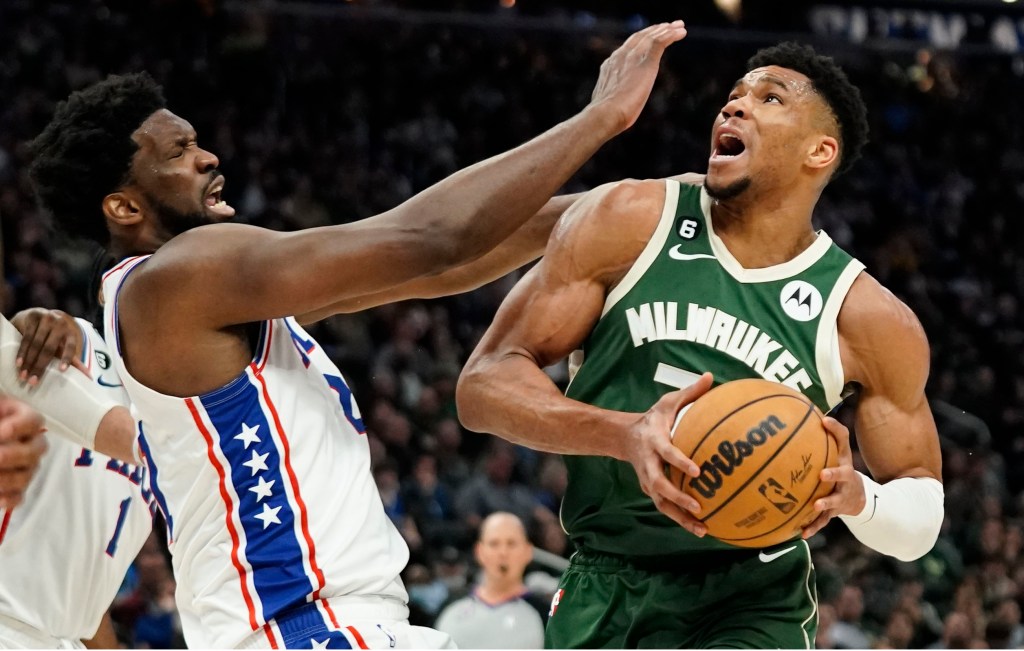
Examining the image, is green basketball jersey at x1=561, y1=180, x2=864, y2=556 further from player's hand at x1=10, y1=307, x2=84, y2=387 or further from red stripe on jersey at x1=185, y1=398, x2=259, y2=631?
player's hand at x1=10, y1=307, x2=84, y2=387

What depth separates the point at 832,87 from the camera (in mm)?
3549

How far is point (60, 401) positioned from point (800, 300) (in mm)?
1992

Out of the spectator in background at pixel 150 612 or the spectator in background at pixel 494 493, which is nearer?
the spectator in background at pixel 150 612

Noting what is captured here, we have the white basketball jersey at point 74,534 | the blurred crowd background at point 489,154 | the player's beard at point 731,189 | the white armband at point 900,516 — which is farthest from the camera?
the blurred crowd background at point 489,154

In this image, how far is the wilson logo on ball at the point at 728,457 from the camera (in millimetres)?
2775

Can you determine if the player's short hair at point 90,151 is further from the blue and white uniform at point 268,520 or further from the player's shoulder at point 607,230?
the player's shoulder at point 607,230

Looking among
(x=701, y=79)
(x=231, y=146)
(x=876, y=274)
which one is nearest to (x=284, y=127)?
(x=231, y=146)

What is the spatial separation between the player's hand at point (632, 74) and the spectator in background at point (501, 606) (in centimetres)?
407

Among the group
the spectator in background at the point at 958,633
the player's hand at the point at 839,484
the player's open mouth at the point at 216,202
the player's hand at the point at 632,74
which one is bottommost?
the spectator in background at the point at 958,633

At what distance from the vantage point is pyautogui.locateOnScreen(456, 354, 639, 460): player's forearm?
9.75ft

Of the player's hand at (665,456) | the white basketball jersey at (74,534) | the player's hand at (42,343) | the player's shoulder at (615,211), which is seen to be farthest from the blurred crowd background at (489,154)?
the player's hand at (665,456)

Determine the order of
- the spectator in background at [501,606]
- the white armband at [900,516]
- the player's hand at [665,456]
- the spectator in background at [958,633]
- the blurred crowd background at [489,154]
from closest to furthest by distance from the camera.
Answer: the player's hand at [665,456] < the white armband at [900,516] < the spectator in background at [501,606] < the spectator in background at [958,633] < the blurred crowd background at [489,154]

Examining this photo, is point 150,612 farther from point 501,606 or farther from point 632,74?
point 632,74

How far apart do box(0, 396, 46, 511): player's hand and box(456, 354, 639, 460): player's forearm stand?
1228 mm
